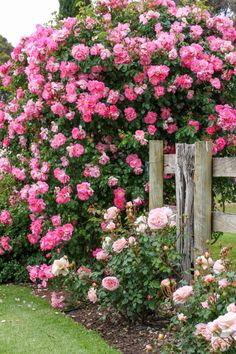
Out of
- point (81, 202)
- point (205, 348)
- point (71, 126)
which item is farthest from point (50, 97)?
point (205, 348)

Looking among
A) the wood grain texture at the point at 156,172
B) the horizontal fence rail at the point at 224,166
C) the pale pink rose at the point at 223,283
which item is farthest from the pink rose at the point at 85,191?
the pale pink rose at the point at 223,283

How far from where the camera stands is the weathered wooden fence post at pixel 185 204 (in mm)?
4469

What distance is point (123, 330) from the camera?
4.50 meters

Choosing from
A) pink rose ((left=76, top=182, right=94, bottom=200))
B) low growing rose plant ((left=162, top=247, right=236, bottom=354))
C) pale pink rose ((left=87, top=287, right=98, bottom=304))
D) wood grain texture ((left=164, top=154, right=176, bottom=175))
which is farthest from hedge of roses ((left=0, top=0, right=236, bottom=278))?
low growing rose plant ((left=162, top=247, right=236, bottom=354))

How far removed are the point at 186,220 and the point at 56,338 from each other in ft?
4.37

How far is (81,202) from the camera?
553 centimetres

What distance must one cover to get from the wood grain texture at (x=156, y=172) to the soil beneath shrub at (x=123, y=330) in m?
1.00

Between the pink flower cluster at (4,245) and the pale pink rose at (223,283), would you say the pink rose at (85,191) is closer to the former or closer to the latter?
the pink flower cluster at (4,245)

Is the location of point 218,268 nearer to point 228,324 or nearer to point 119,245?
point 228,324

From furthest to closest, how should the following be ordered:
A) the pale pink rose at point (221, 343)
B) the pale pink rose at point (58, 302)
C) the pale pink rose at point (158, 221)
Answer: the pale pink rose at point (58, 302) < the pale pink rose at point (158, 221) < the pale pink rose at point (221, 343)

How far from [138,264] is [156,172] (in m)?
0.92

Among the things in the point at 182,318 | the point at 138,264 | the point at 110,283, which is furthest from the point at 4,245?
the point at 182,318

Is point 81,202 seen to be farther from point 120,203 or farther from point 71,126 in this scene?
point 71,126

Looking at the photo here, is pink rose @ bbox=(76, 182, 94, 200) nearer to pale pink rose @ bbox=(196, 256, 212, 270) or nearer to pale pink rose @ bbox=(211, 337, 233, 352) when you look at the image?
pale pink rose @ bbox=(196, 256, 212, 270)
